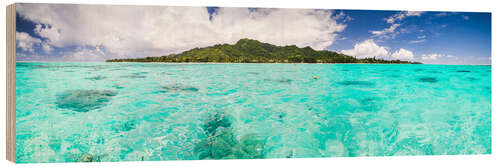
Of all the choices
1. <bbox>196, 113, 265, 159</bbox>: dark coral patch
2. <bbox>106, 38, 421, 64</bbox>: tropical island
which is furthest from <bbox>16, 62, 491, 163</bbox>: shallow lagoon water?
<bbox>106, 38, 421, 64</bbox>: tropical island

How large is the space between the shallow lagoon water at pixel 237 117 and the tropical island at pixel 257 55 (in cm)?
30

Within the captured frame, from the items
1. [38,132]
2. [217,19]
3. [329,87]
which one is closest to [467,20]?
[329,87]

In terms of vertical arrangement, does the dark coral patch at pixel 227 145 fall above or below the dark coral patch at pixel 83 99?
below

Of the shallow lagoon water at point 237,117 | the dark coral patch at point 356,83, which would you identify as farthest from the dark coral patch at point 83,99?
the dark coral patch at point 356,83

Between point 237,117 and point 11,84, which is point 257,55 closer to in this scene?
point 237,117

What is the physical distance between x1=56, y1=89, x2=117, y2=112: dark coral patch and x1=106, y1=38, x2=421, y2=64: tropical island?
2.34 feet

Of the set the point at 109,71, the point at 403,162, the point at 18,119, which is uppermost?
the point at 109,71

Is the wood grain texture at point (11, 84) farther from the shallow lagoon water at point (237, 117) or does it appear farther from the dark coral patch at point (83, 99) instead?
the dark coral patch at point (83, 99)

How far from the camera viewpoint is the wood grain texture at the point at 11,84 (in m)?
2.77

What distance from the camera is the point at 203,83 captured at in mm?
4902

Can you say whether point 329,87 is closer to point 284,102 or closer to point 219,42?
point 284,102

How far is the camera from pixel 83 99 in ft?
11.3

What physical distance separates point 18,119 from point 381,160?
5.67 m

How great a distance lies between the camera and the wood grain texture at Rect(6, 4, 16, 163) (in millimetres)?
2767
